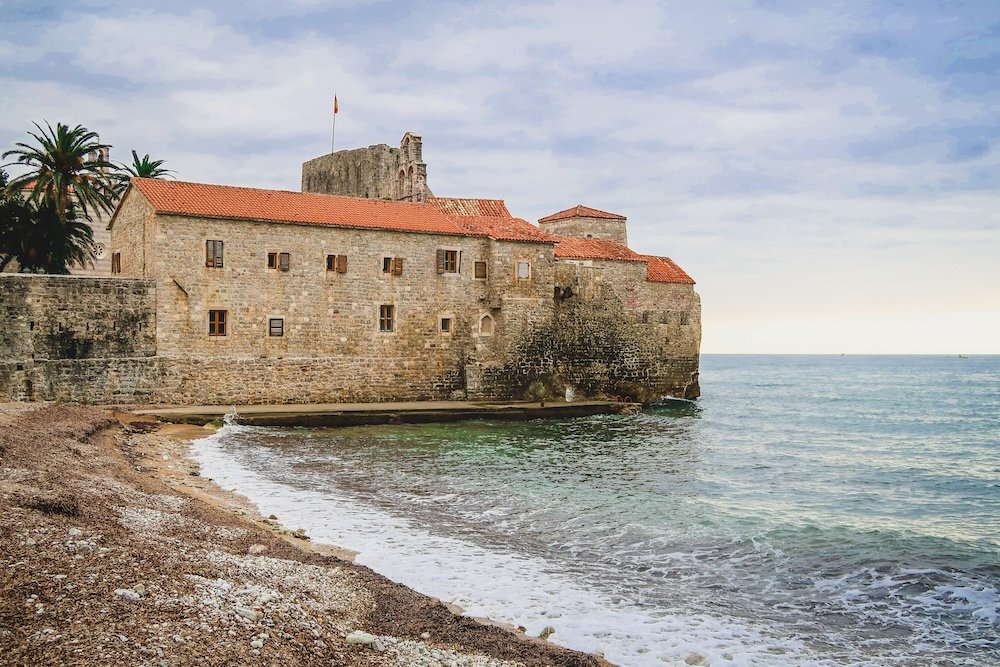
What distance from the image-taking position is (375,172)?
128 feet

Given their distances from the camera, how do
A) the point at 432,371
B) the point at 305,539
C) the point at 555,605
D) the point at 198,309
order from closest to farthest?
the point at 555,605, the point at 305,539, the point at 198,309, the point at 432,371

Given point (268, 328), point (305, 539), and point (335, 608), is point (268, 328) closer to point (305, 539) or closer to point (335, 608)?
point (305, 539)

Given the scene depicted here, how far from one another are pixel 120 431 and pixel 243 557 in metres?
13.0

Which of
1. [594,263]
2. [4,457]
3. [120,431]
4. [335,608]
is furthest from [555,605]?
[594,263]

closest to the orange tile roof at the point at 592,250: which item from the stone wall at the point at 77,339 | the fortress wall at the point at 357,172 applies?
the fortress wall at the point at 357,172

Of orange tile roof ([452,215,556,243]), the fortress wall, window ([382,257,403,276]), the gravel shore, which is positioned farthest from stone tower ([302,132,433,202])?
the gravel shore

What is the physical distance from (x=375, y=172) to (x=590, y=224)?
10842 millimetres

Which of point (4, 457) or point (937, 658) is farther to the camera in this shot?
point (4, 457)

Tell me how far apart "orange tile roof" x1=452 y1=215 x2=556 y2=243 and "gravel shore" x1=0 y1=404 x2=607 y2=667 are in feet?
70.4

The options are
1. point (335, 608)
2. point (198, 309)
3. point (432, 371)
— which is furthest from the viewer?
point (432, 371)

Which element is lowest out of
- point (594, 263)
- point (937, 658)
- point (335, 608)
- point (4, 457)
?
point (937, 658)

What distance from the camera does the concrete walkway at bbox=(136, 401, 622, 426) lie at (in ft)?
81.2

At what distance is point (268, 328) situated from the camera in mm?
27891

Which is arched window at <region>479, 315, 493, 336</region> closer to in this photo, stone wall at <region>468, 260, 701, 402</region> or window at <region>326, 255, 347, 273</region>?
stone wall at <region>468, 260, 701, 402</region>
